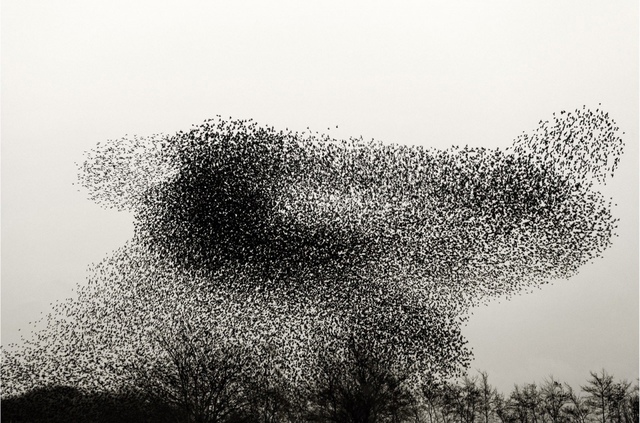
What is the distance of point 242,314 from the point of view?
1446 inches

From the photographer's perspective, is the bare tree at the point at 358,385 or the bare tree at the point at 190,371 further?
the bare tree at the point at 190,371

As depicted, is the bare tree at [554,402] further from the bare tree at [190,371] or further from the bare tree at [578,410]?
the bare tree at [190,371]

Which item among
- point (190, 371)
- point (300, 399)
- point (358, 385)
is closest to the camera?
point (358, 385)

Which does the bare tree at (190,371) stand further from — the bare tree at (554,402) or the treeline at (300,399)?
the bare tree at (554,402)

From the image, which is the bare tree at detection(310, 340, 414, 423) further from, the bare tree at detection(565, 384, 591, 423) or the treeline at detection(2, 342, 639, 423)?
the bare tree at detection(565, 384, 591, 423)

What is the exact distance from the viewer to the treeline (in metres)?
34.7

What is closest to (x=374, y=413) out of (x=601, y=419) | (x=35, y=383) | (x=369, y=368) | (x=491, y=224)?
(x=369, y=368)

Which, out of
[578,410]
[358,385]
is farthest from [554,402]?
[358,385]

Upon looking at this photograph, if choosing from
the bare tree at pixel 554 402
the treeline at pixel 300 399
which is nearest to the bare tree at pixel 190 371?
the treeline at pixel 300 399

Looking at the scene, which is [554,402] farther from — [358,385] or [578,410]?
[358,385]

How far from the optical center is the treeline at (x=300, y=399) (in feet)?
114

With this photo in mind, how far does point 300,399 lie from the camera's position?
48.9 m

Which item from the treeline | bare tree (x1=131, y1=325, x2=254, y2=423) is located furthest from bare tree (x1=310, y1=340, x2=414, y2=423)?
bare tree (x1=131, y1=325, x2=254, y2=423)

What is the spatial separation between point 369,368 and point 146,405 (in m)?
23.7
